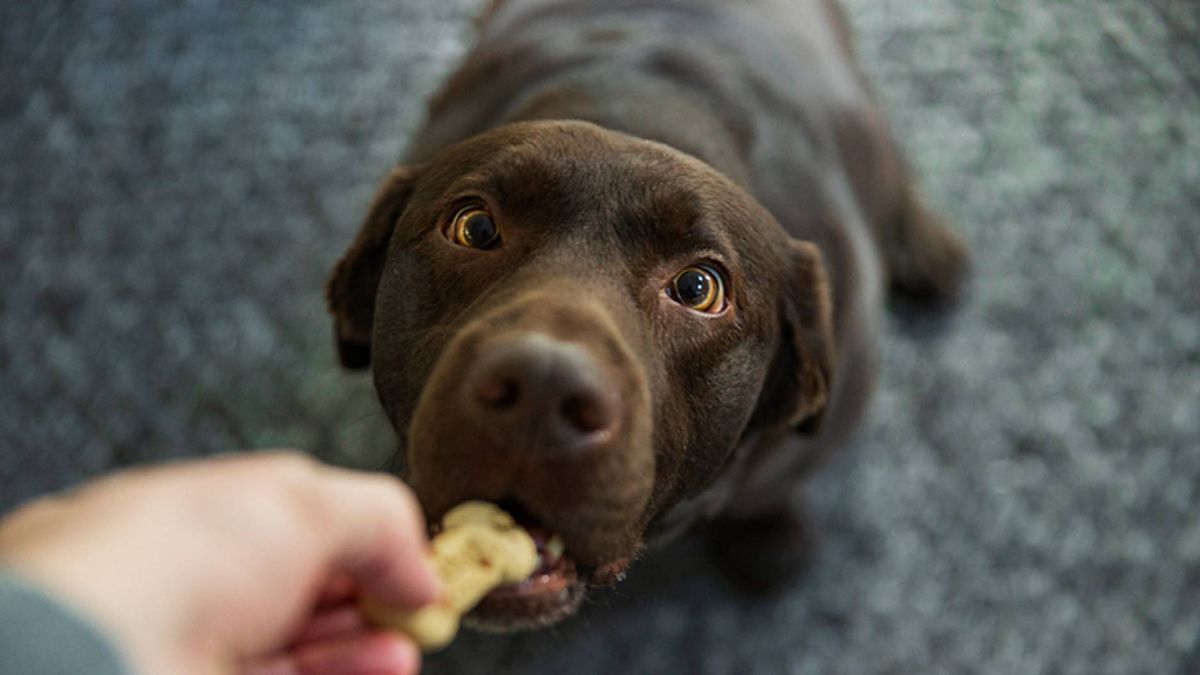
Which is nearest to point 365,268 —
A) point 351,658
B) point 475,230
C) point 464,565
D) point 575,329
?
point 475,230

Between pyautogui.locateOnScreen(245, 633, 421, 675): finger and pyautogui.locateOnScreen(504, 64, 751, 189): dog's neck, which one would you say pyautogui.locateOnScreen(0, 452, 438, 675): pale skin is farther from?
pyautogui.locateOnScreen(504, 64, 751, 189): dog's neck

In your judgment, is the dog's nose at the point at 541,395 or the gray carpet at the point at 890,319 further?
the gray carpet at the point at 890,319

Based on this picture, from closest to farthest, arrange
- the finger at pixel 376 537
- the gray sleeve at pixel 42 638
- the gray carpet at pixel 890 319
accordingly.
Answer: the gray sleeve at pixel 42 638 < the finger at pixel 376 537 < the gray carpet at pixel 890 319

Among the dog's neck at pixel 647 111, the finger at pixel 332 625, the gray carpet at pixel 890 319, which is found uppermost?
the finger at pixel 332 625

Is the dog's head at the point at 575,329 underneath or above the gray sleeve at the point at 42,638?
underneath

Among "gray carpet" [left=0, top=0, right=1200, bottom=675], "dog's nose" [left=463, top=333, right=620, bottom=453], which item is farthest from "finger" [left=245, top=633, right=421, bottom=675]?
"gray carpet" [left=0, top=0, right=1200, bottom=675]

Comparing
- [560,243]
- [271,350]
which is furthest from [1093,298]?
[271,350]

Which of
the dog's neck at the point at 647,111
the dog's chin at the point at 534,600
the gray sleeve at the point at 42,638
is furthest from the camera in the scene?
the dog's neck at the point at 647,111

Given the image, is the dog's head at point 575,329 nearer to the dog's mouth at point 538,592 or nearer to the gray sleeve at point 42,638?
the dog's mouth at point 538,592

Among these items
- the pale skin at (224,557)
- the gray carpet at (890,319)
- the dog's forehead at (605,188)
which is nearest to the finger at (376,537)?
Answer: the pale skin at (224,557)
